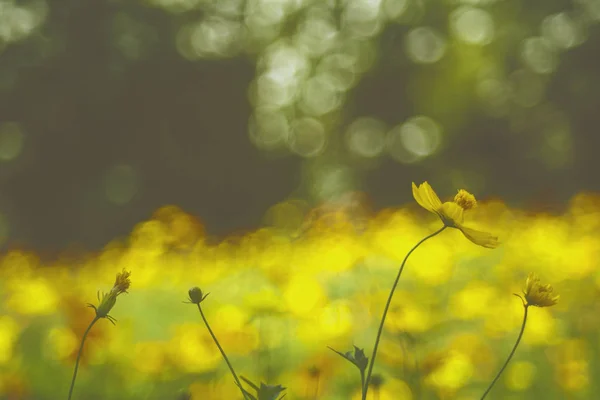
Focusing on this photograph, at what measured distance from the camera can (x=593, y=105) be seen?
721 cm

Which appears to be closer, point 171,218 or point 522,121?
point 171,218

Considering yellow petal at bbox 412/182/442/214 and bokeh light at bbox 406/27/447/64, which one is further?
bokeh light at bbox 406/27/447/64

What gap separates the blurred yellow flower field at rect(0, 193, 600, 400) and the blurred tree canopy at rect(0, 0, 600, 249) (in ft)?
14.0

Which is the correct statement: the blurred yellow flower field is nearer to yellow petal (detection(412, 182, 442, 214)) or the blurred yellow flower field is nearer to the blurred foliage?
yellow petal (detection(412, 182, 442, 214))

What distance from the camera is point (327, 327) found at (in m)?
1.99

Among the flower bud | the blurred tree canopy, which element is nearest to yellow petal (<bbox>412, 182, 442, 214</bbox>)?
the flower bud

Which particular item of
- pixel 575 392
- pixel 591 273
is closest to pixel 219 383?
pixel 575 392

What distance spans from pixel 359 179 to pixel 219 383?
18.7 feet

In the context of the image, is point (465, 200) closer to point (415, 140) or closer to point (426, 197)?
point (426, 197)

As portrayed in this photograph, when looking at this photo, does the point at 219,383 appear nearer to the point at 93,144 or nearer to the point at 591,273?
the point at 591,273

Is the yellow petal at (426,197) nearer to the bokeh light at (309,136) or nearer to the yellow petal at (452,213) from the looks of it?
the yellow petal at (452,213)

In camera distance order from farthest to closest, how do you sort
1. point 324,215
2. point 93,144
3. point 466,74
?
point 93,144 < point 466,74 < point 324,215

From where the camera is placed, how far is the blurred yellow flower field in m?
1.79

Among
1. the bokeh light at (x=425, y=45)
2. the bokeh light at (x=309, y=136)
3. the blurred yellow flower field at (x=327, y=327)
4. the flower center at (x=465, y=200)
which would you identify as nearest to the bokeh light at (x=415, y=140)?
the bokeh light at (x=425, y=45)
